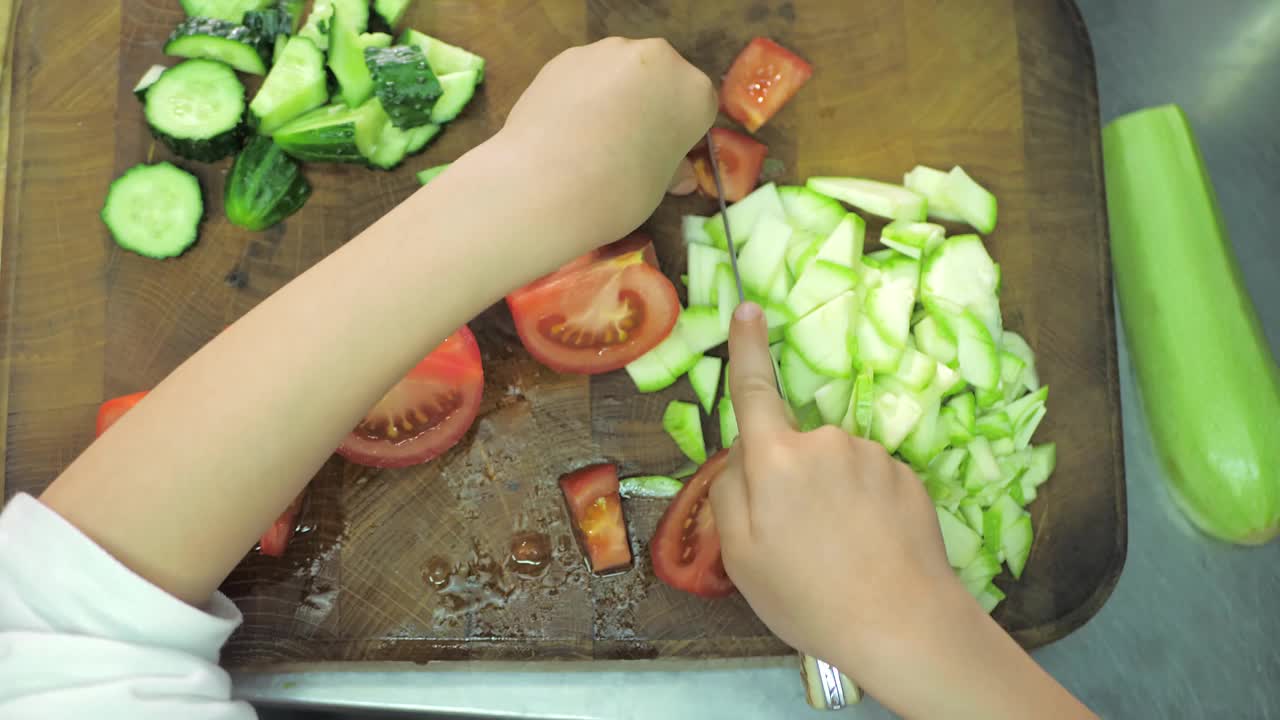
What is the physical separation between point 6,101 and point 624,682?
1558mm

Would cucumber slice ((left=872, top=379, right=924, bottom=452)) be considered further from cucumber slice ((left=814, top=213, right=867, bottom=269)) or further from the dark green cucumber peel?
the dark green cucumber peel

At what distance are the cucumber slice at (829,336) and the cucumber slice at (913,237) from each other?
0.43 ft

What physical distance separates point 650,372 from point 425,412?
0.39 meters

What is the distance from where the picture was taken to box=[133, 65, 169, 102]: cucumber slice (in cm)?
153

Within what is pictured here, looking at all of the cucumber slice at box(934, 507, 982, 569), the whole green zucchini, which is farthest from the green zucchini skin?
the whole green zucchini

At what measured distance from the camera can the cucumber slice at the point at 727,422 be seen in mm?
1523

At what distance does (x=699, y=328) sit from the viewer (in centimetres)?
154

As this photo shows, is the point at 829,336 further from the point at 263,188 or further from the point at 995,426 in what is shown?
the point at 263,188

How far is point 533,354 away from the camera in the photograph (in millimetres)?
1506

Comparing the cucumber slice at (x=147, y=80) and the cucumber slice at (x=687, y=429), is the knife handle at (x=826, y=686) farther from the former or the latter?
the cucumber slice at (x=147, y=80)

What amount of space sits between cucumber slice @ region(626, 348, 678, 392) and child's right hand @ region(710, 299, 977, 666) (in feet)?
1.12

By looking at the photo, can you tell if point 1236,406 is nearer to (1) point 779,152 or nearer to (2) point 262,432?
(1) point 779,152

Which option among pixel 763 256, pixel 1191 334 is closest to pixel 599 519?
pixel 763 256

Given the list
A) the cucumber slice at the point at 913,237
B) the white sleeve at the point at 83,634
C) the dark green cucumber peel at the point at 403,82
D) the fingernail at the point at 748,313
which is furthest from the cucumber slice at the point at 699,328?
the white sleeve at the point at 83,634
